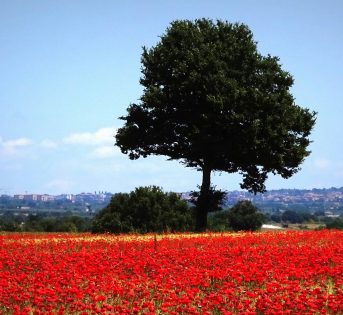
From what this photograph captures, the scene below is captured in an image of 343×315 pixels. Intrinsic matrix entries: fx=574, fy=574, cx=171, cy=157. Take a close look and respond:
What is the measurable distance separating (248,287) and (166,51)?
28.7m

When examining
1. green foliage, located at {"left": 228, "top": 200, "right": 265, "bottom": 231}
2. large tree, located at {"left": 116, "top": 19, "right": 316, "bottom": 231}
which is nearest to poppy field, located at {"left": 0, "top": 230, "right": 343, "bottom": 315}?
large tree, located at {"left": 116, "top": 19, "right": 316, "bottom": 231}

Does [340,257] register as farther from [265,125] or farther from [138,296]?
[265,125]

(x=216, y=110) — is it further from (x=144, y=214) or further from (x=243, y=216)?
(x=243, y=216)

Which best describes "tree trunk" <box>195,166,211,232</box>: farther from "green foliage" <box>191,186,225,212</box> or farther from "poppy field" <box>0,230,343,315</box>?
"poppy field" <box>0,230,343,315</box>

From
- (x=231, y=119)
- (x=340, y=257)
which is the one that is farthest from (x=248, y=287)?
(x=231, y=119)

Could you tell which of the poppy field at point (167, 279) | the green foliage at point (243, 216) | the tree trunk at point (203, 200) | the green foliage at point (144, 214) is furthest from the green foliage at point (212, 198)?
the green foliage at point (243, 216)

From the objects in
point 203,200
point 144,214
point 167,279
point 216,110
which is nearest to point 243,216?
→ point 144,214

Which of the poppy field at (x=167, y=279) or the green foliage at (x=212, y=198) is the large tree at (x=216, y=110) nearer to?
the green foliage at (x=212, y=198)

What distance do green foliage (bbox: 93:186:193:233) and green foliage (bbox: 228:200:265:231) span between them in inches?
2427

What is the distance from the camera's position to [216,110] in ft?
129

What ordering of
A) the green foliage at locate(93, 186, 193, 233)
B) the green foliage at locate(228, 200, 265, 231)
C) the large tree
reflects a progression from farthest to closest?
the green foliage at locate(228, 200, 265, 231) → the green foliage at locate(93, 186, 193, 233) → the large tree

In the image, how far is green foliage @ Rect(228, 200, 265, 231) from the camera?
106 m

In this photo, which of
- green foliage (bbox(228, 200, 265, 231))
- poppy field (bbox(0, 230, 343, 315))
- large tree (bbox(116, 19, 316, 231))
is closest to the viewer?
poppy field (bbox(0, 230, 343, 315))

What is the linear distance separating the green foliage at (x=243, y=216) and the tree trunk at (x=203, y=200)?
63.9 metres
